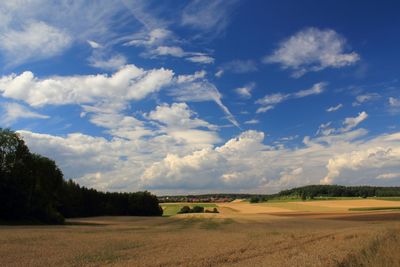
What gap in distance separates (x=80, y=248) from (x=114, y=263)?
6895 mm

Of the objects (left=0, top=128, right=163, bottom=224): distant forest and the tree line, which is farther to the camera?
the tree line

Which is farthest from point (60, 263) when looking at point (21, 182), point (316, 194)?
point (316, 194)

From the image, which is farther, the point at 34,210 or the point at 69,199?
the point at 69,199

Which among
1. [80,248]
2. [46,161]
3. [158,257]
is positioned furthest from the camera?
[46,161]

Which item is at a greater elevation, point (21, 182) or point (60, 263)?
point (21, 182)

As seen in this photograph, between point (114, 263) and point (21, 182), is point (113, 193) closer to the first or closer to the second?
→ point (21, 182)

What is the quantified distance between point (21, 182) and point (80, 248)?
1571 inches

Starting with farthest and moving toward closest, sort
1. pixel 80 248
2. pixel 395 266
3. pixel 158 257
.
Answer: pixel 80 248, pixel 158 257, pixel 395 266

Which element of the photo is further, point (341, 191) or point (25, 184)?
point (341, 191)

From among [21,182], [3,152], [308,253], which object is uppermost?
[3,152]

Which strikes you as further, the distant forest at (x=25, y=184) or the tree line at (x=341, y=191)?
the tree line at (x=341, y=191)

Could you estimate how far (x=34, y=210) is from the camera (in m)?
63.1

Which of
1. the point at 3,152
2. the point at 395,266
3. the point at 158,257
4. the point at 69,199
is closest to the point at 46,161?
the point at 3,152

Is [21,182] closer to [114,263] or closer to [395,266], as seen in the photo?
[114,263]
